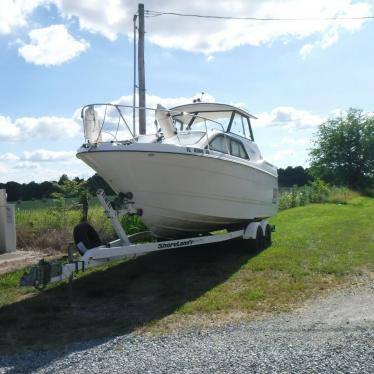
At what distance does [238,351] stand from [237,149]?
231 inches

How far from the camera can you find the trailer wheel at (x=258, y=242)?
10.6m

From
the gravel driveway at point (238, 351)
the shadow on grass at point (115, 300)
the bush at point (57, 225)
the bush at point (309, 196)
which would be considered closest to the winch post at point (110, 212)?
the shadow on grass at point (115, 300)

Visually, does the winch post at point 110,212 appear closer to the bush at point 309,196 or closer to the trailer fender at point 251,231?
the trailer fender at point 251,231

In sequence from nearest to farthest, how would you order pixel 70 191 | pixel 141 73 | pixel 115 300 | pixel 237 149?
pixel 115 300 < pixel 237 149 < pixel 70 191 < pixel 141 73

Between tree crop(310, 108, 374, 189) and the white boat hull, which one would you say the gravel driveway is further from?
tree crop(310, 108, 374, 189)

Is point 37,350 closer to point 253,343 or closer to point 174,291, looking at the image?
point 253,343

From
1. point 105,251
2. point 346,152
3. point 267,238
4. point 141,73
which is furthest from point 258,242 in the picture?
point 346,152

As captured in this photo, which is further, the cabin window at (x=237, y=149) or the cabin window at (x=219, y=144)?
the cabin window at (x=237, y=149)

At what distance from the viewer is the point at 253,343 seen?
5047 millimetres

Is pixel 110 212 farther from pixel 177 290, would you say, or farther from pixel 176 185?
→ pixel 177 290

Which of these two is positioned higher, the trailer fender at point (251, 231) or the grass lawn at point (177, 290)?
the trailer fender at point (251, 231)

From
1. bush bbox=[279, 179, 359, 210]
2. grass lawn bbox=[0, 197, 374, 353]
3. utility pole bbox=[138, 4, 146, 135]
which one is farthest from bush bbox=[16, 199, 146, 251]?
bush bbox=[279, 179, 359, 210]

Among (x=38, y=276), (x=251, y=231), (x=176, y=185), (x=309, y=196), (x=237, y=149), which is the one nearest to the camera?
(x=38, y=276)

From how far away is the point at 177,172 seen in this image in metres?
8.10
